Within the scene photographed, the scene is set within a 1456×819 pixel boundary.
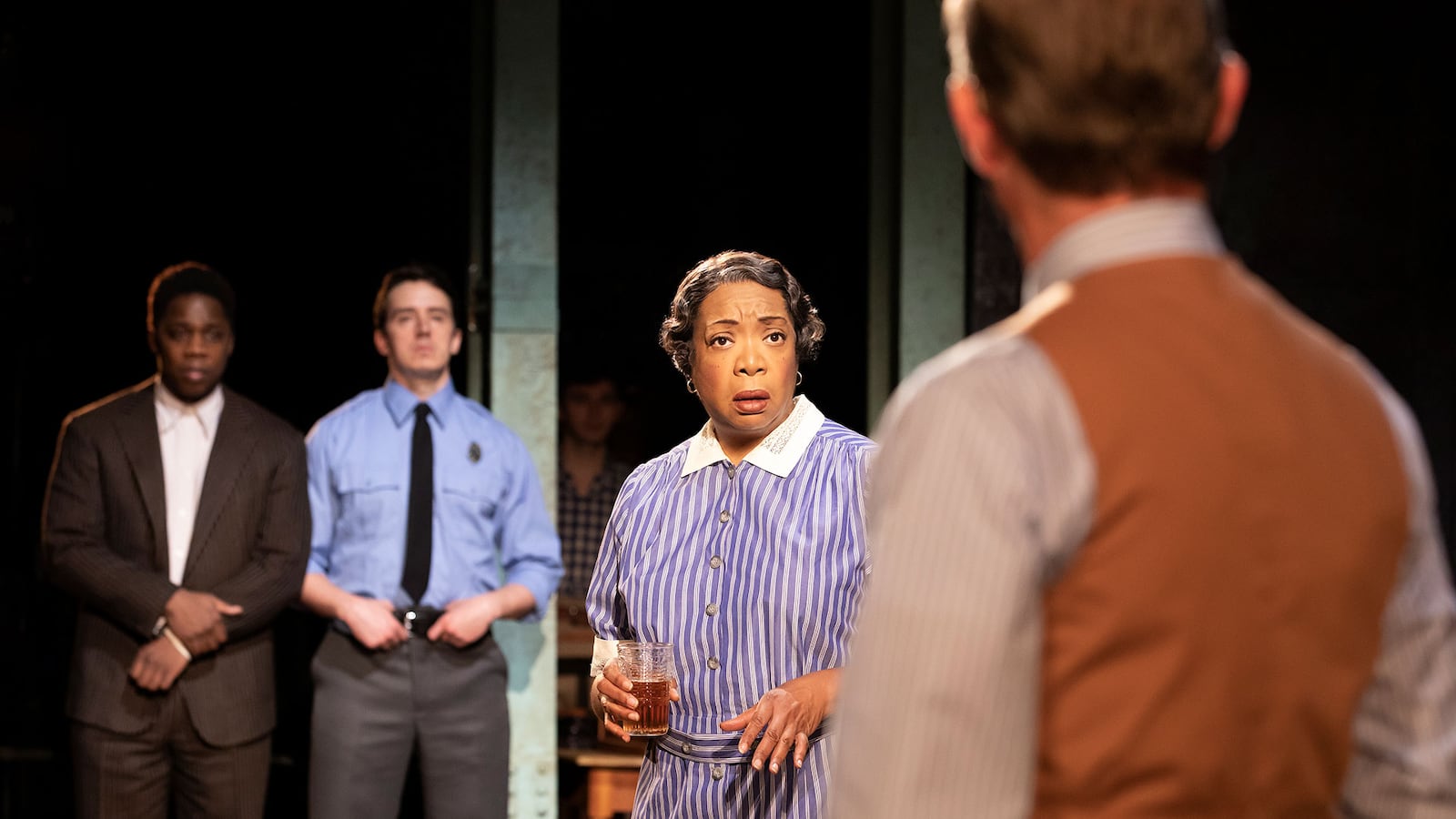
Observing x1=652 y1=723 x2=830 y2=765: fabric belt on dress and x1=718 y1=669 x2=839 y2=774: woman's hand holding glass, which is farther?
x1=652 y1=723 x2=830 y2=765: fabric belt on dress

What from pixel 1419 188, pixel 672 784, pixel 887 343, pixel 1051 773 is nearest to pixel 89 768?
pixel 672 784

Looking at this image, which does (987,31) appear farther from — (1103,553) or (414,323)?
(414,323)

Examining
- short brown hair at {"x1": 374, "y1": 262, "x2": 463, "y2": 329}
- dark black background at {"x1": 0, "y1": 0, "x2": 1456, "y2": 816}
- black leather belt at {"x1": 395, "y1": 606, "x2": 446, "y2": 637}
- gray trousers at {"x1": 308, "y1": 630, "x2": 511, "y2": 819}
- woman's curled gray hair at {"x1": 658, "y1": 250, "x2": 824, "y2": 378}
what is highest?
dark black background at {"x1": 0, "y1": 0, "x2": 1456, "y2": 816}

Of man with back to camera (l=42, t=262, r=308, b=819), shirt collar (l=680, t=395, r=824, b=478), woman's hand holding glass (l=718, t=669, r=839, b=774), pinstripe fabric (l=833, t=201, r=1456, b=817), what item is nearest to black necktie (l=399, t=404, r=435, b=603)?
man with back to camera (l=42, t=262, r=308, b=819)

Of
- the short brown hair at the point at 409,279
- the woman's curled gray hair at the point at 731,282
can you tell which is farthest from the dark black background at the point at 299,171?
the woman's curled gray hair at the point at 731,282

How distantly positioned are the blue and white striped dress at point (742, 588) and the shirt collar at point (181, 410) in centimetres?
191

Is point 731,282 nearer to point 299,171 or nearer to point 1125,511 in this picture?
point 1125,511

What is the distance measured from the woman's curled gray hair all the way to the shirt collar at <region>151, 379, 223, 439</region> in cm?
181

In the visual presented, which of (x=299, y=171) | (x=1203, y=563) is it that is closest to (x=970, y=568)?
(x=1203, y=563)

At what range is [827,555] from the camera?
8.30 feet

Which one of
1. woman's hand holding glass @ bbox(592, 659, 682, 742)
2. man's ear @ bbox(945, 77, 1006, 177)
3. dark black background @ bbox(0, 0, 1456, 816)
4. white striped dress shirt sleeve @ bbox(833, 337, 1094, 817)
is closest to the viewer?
white striped dress shirt sleeve @ bbox(833, 337, 1094, 817)

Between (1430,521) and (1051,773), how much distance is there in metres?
0.35

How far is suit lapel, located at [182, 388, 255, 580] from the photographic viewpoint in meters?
3.98

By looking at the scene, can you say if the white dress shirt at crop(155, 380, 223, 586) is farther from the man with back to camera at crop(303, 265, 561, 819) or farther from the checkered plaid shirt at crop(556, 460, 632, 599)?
the checkered plaid shirt at crop(556, 460, 632, 599)
